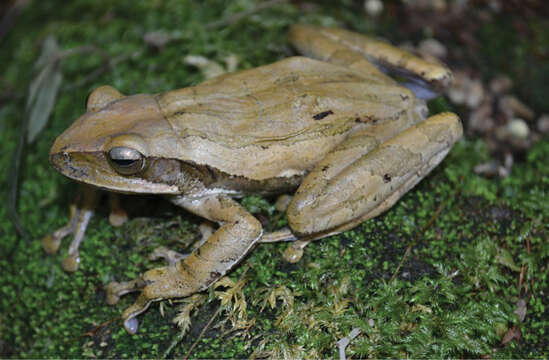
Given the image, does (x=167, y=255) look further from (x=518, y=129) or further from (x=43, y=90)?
(x=518, y=129)

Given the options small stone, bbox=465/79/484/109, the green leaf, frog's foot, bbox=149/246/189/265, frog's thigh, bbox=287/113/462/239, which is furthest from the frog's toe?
small stone, bbox=465/79/484/109

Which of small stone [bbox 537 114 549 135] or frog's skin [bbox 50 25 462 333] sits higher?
frog's skin [bbox 50 25 462 333]

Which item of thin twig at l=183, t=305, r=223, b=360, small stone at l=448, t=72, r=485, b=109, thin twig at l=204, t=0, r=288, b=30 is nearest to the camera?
thin twig at l=183, t=305, r=223, b=360

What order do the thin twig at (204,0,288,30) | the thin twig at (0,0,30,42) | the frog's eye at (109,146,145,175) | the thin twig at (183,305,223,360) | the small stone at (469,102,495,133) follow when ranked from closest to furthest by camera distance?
1. the frog's eye at (109,146,145,175)
2. the thin twig at (183,305,223,360)
3. the thin twig at (204,0,288,30)
4. the small stone at (469,102,495,133)
5. the thin twig at (0,0,30,42)

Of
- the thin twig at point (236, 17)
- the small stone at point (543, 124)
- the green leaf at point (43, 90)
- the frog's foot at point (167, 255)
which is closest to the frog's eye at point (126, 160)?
the frog's foot at point (167, 255)

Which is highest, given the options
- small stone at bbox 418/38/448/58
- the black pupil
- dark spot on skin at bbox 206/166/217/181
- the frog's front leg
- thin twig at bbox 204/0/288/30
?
thin twig at bbox 204/0/288/30

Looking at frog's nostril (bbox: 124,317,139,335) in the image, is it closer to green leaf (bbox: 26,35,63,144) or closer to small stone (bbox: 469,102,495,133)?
green leaf (bbox: 26,35,63,144)

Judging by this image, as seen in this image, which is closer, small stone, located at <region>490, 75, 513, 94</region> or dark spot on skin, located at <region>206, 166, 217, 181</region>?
dark spot on skin, located at <region>206, 166, 217, 181</region>
